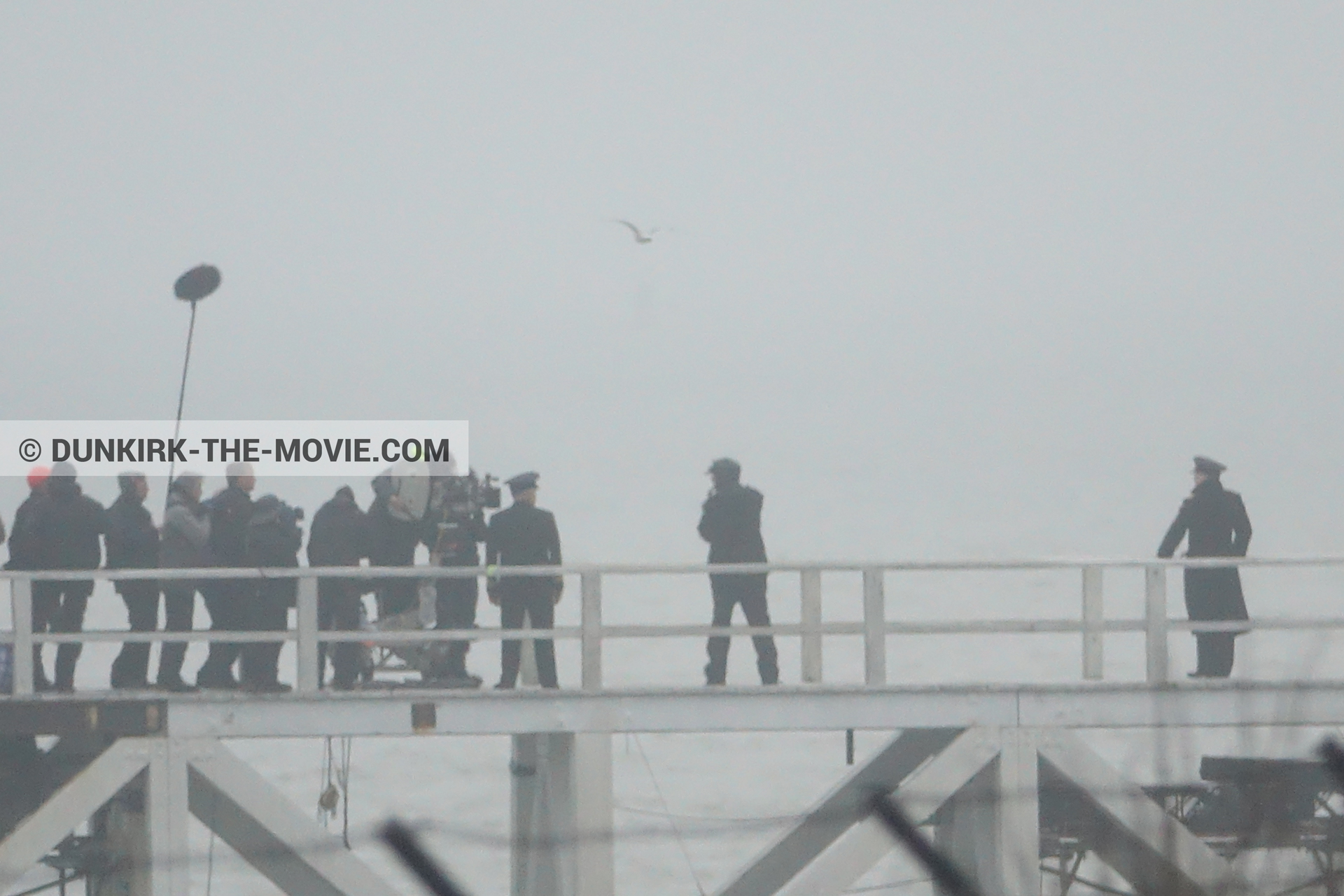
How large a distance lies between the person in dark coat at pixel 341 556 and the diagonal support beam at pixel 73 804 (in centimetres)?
128

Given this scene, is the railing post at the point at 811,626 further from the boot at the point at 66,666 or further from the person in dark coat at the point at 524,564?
the boot at the point at 66,666

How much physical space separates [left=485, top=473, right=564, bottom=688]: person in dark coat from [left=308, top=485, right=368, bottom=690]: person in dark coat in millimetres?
785

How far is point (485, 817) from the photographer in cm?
5088

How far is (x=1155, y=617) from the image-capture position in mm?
13680

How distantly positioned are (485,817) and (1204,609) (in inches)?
1482

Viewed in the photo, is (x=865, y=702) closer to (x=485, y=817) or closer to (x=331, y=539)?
(x=331, y=539)

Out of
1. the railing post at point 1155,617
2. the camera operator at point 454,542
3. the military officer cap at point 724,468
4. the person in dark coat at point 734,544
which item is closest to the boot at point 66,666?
the camera operator at point 454,542

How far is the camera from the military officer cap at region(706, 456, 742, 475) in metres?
14.4

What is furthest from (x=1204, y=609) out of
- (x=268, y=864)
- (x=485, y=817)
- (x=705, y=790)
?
(x=705, y=790)

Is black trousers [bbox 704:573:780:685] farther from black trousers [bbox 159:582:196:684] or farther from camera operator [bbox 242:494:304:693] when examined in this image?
black trousers [bbox 159:582:196:684]

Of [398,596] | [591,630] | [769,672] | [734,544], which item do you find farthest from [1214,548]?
[398,596]

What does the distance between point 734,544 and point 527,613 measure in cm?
135

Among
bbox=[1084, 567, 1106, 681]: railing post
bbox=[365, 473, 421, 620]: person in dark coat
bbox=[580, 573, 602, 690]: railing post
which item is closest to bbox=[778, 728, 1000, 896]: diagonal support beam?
bbox=[1084, 567, 1106, 681]: railing post

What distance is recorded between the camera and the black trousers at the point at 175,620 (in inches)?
559
